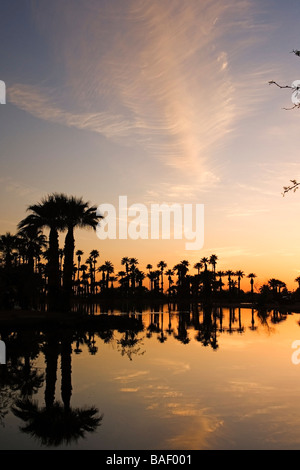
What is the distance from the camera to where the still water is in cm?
832

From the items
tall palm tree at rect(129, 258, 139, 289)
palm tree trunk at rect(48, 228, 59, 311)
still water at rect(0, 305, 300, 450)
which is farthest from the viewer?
tall palm tree at rect(129, 258, 139, 289)

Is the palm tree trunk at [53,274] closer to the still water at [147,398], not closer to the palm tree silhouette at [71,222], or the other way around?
the palm tree silhouette at [71,222]

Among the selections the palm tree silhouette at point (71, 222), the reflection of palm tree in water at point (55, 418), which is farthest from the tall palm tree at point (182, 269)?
the reflection of palm tree in water at point (55, 418)

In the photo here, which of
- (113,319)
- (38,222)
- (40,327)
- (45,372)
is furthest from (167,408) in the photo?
(38,222)

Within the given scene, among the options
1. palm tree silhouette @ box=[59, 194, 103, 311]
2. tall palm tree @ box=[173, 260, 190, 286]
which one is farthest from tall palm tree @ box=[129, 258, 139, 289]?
palm tree silhouette @ box=[59, 194, 103, 311]

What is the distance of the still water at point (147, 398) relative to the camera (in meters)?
8.32

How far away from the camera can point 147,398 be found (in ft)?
38.2

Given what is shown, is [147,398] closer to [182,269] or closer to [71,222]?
[71,222]

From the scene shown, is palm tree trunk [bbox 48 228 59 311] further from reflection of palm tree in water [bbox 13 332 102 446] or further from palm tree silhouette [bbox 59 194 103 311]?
reflection of palm tree in water [bbox 13 332 102 446]

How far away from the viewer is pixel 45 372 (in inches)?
599

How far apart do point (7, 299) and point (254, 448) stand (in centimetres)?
3755
